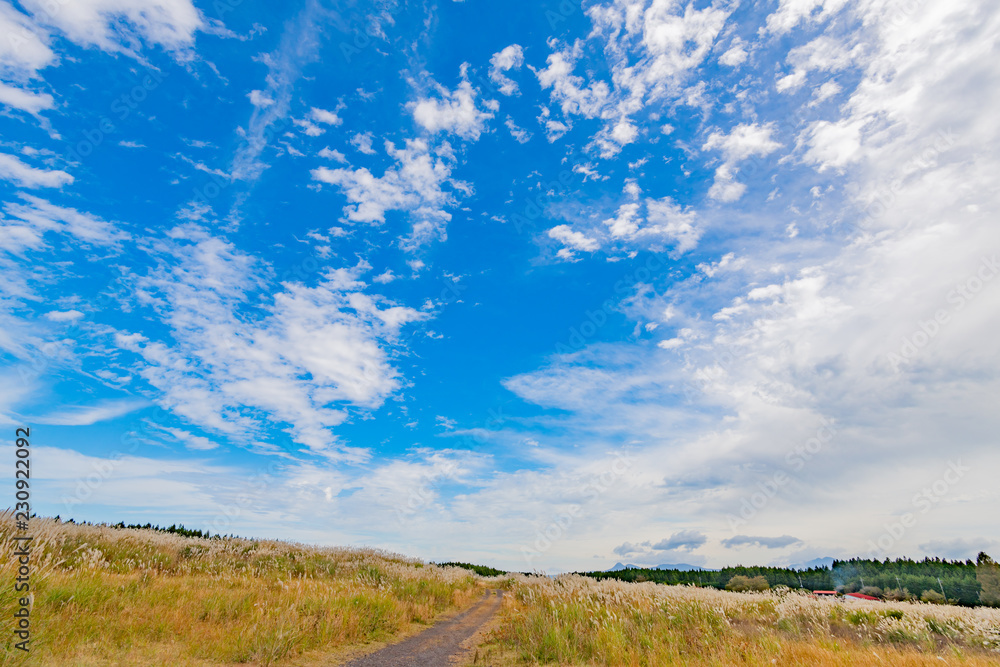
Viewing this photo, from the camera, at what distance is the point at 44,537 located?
32.2ft

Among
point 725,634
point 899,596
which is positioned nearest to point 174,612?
point 725,634

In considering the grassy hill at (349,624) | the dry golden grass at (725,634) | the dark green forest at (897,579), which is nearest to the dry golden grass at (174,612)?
the grassy hill at (349,624)

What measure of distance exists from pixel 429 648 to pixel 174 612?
6.32 meters

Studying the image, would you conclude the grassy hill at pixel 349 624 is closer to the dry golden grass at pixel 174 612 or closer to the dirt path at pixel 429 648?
the dry golden grass at pixel 174 612

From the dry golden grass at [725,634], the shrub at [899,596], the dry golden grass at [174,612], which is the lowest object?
the shrub at [899,596]

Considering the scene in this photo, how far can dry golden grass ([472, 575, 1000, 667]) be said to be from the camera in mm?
8820

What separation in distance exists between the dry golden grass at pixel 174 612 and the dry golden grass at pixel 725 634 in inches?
159

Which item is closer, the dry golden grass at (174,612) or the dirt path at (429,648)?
the dry golden grass at (174,612)

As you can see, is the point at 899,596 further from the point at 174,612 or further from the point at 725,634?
the point at 174,612

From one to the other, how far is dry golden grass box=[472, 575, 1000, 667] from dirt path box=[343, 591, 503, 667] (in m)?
1.02

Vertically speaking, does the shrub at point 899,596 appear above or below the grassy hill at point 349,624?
below

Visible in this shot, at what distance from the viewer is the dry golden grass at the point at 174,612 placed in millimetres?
7004

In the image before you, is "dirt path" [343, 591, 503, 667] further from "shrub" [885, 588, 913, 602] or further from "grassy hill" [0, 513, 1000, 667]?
"shrub" [885, 588, 913, 602]

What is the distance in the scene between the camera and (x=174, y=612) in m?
9.34
